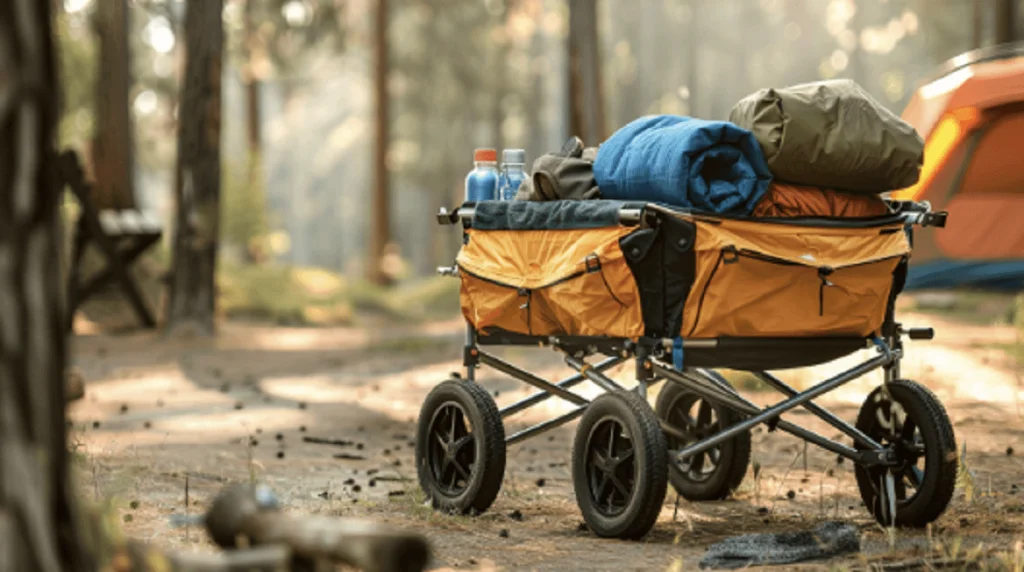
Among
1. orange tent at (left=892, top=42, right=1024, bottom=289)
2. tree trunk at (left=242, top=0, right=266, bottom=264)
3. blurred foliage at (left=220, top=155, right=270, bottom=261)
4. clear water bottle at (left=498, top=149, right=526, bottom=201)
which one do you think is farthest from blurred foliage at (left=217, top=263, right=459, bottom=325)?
clear water bottle at (left=498, top=149, right=526, bottom=201)

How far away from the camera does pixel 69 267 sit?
56.6 ft

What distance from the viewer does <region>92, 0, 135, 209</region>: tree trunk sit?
68.1 feet

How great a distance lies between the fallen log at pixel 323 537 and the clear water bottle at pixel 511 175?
351cm

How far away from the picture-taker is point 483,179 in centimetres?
673

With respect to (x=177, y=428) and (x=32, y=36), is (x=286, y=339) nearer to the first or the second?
(x=177, y=428)

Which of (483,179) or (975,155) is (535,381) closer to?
(483,179)

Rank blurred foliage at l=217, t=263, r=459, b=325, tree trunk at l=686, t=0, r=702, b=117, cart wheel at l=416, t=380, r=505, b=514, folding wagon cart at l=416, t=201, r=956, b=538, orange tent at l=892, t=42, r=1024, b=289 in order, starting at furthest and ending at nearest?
tree trunk at l=686, t=0, r=702, b=117
blurred foliage at l=217, t=263, r=459, b=325
orange tent at l=892, t=42, r=1024, b=289
cart wheel at l=416, t=380, r=505, b=514
folding wagon cart at l=416, t=201, r=956, b=538

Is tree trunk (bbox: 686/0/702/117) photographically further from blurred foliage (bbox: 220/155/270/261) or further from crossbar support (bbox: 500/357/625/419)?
crossbar support (bbox: 500/357/625/419)

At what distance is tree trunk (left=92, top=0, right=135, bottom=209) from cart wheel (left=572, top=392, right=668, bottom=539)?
1615 cm

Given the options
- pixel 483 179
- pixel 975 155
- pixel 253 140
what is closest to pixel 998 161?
pixel 975 155

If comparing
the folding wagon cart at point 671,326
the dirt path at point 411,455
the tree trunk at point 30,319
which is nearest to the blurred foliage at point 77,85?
the dirt path at point 411,455

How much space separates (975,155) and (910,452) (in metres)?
9.63

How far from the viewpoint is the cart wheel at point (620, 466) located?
207 inches

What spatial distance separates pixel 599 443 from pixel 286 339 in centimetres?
1274
